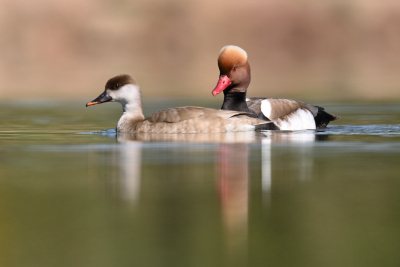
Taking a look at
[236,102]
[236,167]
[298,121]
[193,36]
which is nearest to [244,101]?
[236,102]

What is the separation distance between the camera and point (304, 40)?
8775 cm

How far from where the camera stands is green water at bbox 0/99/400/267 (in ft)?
22.3

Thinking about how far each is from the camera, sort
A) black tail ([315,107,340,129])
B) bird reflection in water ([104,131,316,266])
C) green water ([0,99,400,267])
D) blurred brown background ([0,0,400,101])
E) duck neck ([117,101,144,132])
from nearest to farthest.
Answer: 1. green water ([0,99,400,267])
2. bird reflection in water ([104,131,316,266])
3. duck neck ([117,101,144,132])
4. black tail ([315,107,340,129])
5. blurred brown background ([0,0,400,101])

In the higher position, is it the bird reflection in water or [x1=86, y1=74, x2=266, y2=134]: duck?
[x1=86, y1=74, x2=266, y2=134]: duck

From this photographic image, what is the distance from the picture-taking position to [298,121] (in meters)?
16.7

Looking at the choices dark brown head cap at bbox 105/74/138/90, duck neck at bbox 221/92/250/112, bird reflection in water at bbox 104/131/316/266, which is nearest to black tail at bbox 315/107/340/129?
bird reflection in water at bbox 104/131/316/266

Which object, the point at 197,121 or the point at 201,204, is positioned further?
the point at 197,121

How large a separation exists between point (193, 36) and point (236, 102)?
238 ft

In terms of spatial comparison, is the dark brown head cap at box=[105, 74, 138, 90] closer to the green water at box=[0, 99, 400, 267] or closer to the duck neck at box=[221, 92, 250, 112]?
the duck neck at box=[221, 92, 250, 112]

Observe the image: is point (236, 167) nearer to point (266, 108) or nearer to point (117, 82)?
point (266, 108)

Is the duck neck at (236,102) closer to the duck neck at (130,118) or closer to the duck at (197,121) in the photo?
the duck at (197,121)

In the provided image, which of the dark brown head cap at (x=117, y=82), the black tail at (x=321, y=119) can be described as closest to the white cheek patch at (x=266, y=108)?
the black tail at (x=321, y=119)

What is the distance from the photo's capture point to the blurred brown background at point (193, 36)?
3044 inches

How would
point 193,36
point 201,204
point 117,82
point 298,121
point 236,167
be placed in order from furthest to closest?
point 193,36, point 298,121, point 117,82, point 236,167, point 201,204
